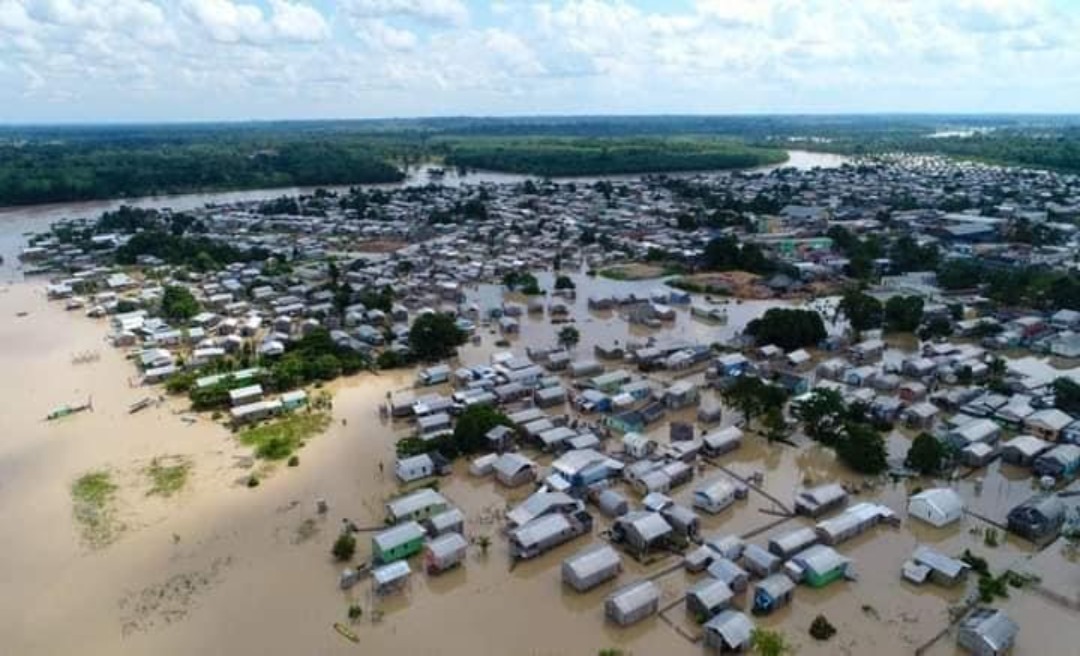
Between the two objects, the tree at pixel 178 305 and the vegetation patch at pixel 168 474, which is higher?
the tree at pixel 178 305

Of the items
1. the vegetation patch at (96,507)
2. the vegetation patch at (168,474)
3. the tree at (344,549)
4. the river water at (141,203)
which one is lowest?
the river water at (141,203)

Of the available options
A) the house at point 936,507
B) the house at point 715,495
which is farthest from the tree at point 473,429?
the house at point 936,507

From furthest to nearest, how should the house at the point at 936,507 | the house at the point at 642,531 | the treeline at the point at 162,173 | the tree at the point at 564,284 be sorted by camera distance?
the treeline at the point at 162,173 < the tree at the point at 564,284 < the house at the point at 936,507 < the house at the point at 642,531

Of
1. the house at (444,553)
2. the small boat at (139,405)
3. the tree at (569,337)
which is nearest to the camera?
the house at (444,553)

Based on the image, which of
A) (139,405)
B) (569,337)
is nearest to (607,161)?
(569,337)

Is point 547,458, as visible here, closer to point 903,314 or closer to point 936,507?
point 936,507

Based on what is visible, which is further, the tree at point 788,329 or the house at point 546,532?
the tree at point 788,329

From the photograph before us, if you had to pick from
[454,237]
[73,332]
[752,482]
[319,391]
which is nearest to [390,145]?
[454,237]

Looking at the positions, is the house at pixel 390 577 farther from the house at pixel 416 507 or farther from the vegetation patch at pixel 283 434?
the vegetation patch at pixel 283 434
